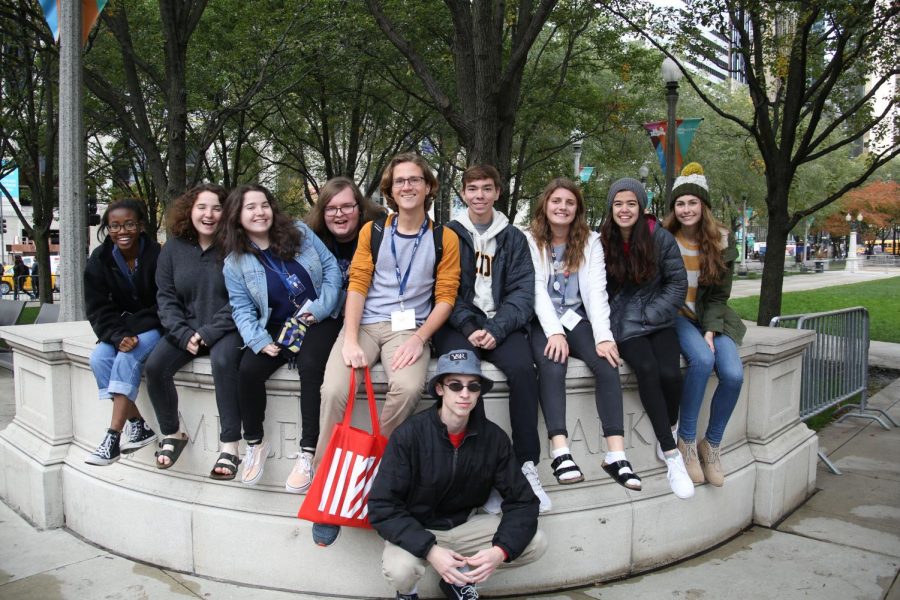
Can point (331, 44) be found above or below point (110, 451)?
above

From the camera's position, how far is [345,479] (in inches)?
145

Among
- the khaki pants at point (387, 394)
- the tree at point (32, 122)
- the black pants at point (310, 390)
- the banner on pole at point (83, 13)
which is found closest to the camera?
the khaki pants at point (387, 394)

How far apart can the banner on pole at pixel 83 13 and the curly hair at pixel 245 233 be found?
4483mm

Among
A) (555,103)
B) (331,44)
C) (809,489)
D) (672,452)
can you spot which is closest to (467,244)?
(672,452)

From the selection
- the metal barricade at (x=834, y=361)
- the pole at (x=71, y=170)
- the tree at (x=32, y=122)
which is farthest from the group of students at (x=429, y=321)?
the tree at (x=32, y=122)

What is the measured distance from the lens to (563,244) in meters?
4.55

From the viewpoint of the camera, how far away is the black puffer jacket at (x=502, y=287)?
4.17 metres

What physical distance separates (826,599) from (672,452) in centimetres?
110

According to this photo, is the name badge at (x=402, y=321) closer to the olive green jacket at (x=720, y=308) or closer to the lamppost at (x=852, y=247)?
the olive green jacket at (x=720, y=308)

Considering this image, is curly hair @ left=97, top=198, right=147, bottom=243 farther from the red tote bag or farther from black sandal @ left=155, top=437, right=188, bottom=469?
the red tote bag

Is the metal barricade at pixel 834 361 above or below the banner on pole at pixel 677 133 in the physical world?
below

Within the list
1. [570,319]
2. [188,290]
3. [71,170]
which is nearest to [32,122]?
[71,170]

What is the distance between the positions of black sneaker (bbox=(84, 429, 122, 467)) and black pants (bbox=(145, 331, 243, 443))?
29 centimetres

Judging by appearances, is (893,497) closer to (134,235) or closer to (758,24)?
(134,235)
